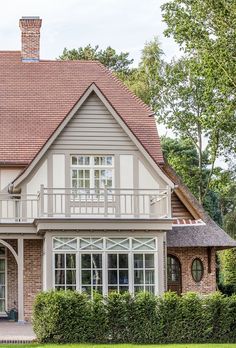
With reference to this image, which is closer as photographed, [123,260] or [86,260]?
[86,260]

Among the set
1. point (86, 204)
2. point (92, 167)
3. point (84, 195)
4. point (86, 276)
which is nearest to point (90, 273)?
point (86, 276)

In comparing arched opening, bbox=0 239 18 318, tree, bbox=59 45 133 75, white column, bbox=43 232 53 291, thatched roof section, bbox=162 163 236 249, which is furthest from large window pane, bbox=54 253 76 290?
tree, bbox=59 45 133 75

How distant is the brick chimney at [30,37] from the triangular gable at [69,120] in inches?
259

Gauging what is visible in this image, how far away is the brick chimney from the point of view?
39094mm

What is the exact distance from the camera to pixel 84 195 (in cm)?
3309

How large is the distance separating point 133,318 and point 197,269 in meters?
11.1

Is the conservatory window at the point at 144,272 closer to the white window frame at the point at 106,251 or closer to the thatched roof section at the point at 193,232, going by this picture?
the white window frame at the point at 106,251

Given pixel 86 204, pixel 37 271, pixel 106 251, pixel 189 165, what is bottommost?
pixel 37 271

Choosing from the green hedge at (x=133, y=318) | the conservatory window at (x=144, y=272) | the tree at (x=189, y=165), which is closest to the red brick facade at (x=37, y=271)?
the conservatory window at (x=144, y=272)

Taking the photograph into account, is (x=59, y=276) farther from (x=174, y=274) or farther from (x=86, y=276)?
(x=174, y=274)

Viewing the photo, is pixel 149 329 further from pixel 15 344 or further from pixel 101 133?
pixel 101 133

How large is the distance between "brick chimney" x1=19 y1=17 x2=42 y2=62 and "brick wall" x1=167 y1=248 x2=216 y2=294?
30.0ft

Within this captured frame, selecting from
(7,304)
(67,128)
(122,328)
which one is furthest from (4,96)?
(122,328)

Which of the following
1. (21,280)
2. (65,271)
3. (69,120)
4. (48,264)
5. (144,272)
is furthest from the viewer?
(69,120)
